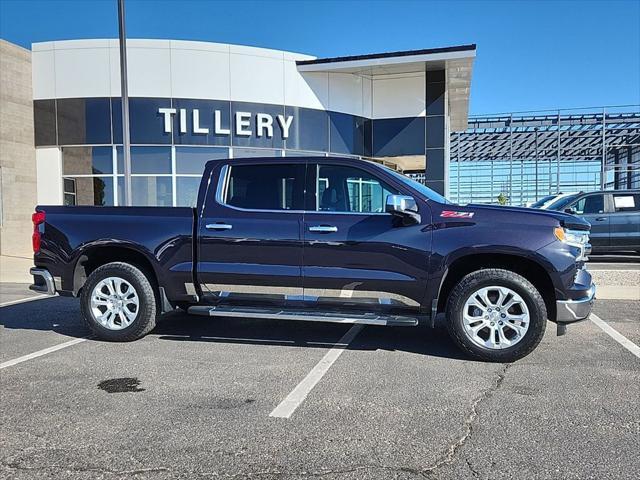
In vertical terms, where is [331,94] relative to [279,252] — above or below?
above

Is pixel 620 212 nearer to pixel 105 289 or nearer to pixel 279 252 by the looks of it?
pixel 279 252

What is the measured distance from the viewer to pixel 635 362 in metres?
5.19

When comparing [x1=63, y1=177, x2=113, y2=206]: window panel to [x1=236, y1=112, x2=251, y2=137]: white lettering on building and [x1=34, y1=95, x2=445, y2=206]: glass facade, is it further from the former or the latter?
[x1=236, y1=112, x2=251, y2=137]: white lettering on building

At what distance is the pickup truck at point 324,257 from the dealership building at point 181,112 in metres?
10.8

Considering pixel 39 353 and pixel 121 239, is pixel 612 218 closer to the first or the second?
pixel 121 239

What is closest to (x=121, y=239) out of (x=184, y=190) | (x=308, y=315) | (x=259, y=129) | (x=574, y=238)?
(x=308, y=315)

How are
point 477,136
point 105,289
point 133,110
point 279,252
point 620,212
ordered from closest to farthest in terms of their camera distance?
point 279,252 < point 105,289 < point 620,212 < point 133,110 < point 477,136

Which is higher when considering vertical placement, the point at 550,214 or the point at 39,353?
the point at 550,214

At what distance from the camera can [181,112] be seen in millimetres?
16484

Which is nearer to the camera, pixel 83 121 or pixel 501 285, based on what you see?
pixel 501 285

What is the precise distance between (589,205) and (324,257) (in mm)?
9468

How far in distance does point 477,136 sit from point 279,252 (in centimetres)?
2864

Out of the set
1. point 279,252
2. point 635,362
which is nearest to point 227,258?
point 279,252

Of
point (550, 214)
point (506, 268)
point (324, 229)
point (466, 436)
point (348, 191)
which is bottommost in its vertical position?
point (466, 436)
